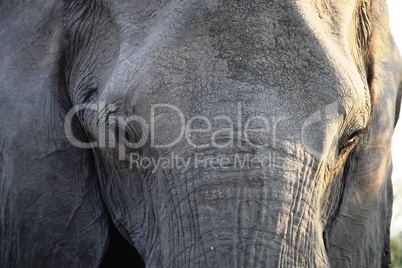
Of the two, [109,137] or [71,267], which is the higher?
[109,137]

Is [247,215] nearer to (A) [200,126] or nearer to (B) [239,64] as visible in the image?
(A) [200,126]

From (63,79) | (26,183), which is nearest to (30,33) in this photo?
(63,79)

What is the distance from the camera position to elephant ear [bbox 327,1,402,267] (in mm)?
4227

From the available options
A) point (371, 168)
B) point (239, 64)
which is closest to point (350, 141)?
point (371, 168)

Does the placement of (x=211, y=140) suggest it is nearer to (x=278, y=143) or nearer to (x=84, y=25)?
(x=278, y=143)

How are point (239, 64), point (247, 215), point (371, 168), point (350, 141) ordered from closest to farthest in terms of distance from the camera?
point (247, 215), point (239, 64), point (350, 141), point (371, 168)

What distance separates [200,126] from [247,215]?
0.27 metres

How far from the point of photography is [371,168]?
4.26 m

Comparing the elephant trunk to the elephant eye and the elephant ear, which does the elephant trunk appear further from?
the elephant ear

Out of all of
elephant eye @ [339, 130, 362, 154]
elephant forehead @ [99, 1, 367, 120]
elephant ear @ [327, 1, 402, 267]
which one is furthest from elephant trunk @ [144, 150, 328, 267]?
elephant ear @ [327, 1, 402, 267]

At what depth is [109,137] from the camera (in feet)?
13.0

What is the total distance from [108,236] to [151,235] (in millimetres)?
268

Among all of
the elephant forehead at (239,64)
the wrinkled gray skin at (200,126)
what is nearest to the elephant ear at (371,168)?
the wrinkled gray skin at (200,126)

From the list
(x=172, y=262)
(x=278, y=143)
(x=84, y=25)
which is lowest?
(x=172, y=262)
